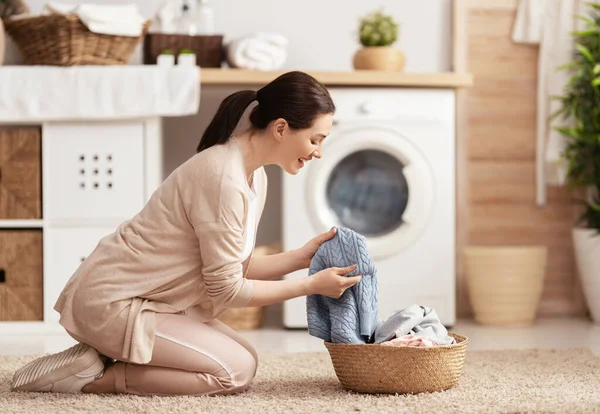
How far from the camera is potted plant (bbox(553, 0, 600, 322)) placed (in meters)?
3.48

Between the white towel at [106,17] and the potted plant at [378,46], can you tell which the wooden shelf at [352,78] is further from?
the white towel at [106,17]

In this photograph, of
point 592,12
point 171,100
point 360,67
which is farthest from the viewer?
point 592,12

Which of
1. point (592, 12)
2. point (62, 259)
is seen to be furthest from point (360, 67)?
point (62, 259)

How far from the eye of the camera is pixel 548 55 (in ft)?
12.1

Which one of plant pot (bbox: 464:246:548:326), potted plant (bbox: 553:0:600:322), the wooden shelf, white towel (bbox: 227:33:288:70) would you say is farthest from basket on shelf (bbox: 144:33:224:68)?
potted plant (bbox: 553:0:600:322)

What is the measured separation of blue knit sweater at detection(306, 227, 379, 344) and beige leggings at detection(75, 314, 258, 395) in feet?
0.72

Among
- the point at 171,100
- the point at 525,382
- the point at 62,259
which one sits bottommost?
the point at 525,382

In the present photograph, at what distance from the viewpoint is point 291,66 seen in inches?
147

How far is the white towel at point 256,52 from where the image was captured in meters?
3.28

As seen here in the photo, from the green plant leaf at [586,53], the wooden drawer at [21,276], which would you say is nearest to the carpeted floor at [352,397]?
the wooden drawer at [21,276]

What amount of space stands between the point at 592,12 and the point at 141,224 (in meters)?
2.35

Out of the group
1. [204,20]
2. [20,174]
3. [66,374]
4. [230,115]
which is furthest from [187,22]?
[66,374]

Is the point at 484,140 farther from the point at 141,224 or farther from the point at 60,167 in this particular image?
the point at 141,224

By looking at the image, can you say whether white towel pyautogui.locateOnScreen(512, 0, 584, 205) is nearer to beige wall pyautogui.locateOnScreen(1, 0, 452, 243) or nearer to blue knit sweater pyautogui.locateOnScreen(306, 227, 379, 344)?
beige wall pyautogui.locateOnScreen(1, 0, 452, 243)
